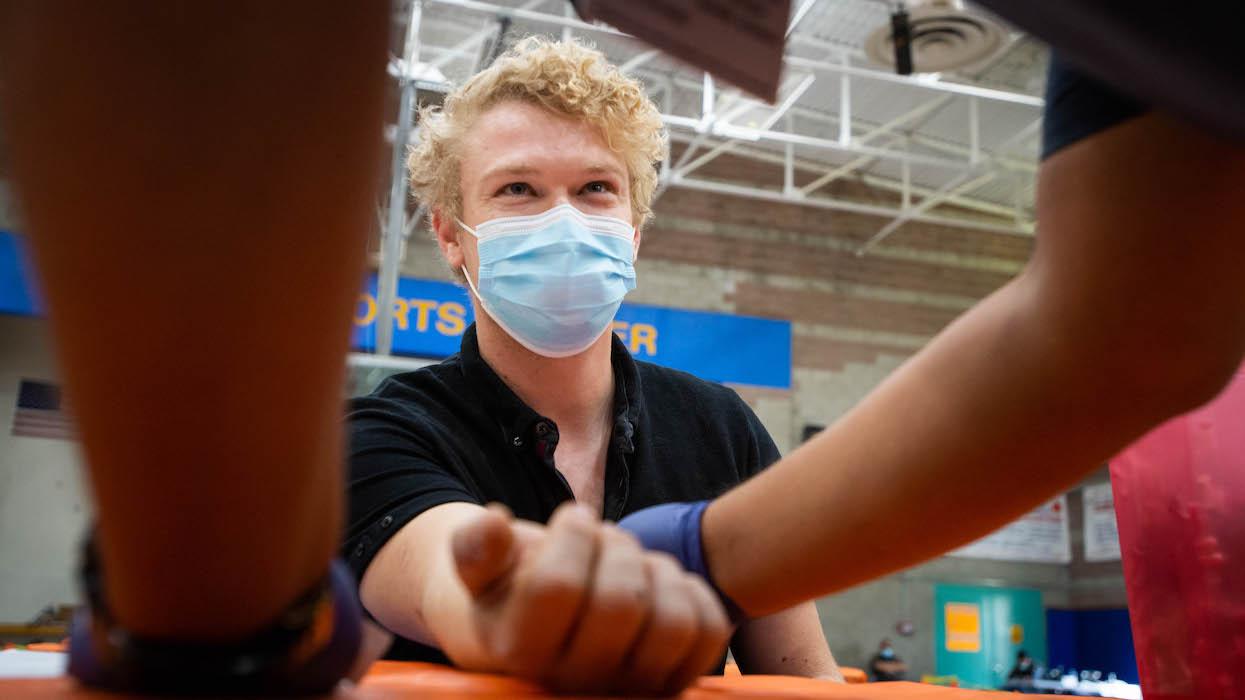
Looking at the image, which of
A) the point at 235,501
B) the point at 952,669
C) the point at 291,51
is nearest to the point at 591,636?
the point at 235,501

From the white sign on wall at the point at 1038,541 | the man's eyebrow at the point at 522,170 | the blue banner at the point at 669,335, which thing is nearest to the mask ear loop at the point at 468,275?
the man's eyebrow at the point at 522,170

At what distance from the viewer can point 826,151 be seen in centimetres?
1015

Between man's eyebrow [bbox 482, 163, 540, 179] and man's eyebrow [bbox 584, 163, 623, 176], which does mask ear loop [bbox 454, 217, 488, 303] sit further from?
man's eyebrow [bbox 584, 163, 623, 176]

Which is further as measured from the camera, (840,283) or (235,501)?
(840,283)

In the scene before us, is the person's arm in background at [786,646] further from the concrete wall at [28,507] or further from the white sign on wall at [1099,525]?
the white sign on wall at [1099,525]

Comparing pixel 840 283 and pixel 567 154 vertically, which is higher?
pixel 840 283

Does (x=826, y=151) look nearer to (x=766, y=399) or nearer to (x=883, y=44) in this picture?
(x=766, y=399)

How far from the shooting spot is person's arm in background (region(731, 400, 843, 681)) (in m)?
1.31

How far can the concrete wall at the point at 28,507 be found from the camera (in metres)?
7.97

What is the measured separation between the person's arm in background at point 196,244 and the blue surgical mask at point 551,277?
3.54ft

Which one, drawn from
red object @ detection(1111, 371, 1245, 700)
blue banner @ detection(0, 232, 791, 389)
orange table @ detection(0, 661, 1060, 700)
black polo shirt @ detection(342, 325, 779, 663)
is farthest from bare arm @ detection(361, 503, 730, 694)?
blue banner @ detection(0, 232, 791, 389)

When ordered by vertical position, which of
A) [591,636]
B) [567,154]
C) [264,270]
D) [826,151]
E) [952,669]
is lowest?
[952,669]

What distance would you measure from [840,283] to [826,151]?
1.47 m

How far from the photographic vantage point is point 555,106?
1.46 metres
